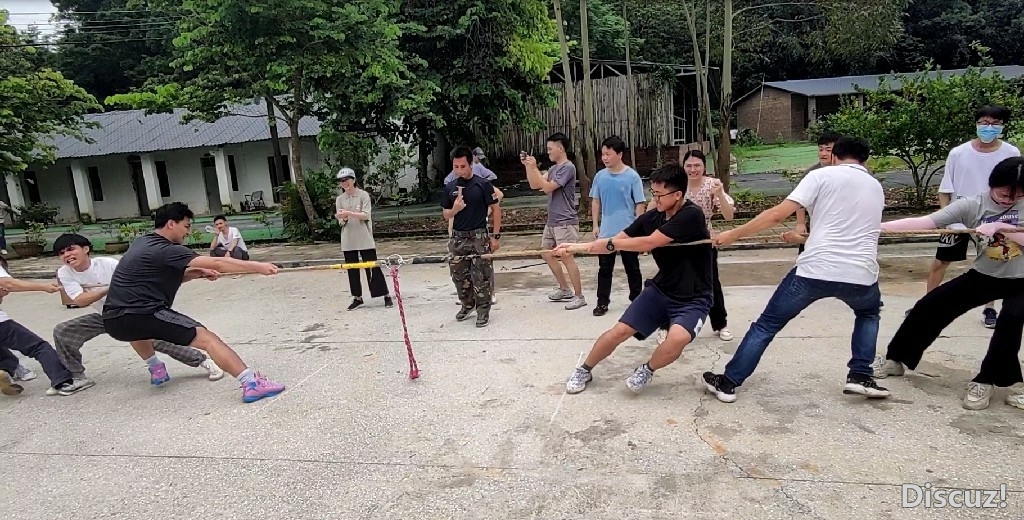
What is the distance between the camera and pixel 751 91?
118ft

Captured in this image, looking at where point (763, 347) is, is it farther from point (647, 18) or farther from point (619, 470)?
point (647, 18)

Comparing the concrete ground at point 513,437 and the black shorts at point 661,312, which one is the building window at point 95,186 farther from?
the black shorts at point 661,312

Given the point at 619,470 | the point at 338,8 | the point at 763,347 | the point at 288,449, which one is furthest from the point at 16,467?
the point at 338,8

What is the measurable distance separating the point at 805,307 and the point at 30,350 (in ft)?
18.3

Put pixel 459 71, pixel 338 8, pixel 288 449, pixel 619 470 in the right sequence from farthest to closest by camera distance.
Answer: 1. pixel 459 71
2. pixel 338 8
3. pixel 288 449
4. pixel 619 470

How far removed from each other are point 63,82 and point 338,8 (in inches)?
323

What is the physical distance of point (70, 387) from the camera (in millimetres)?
5090

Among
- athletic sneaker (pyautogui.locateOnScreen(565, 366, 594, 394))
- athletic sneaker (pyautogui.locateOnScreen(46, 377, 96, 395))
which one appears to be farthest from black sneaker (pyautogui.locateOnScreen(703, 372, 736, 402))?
athletic sneaker (pyautogui.locateOnScreen(46, 377, 96, 395))

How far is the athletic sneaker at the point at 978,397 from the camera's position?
3654 millimetres

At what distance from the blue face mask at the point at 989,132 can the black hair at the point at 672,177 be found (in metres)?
2.51

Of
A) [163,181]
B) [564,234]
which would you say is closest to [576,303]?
[564,234]

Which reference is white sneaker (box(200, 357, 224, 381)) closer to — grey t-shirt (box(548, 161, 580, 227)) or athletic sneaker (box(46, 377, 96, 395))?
athletic sneaker (box(46, 377, 96, 395))

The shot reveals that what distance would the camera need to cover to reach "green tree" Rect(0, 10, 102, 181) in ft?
43.8

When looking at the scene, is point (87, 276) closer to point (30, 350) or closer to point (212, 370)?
point (30, 350)
